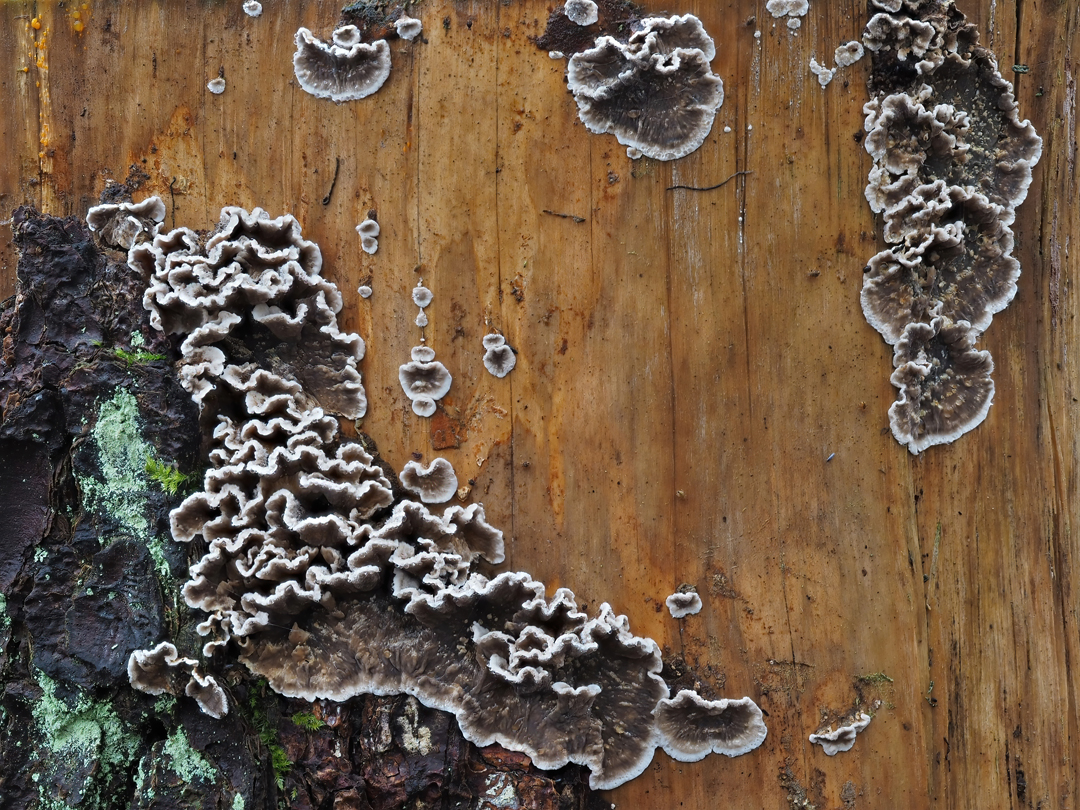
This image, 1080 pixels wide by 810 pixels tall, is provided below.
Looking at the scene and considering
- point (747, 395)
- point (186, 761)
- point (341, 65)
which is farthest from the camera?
point (341, 65)

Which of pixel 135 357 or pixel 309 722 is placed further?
pixel 135 357

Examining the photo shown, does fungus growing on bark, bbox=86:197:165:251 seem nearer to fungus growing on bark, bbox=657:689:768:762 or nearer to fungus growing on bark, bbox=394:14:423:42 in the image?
fungus growing on bark, bbox=394:14:423:42

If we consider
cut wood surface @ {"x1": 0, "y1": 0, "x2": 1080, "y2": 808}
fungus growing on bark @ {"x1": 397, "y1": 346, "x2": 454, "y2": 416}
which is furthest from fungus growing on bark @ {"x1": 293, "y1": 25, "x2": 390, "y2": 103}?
fungus growing on bark @ {"x1": 397, "y1": 346, "x2": 454, "y2": 416}

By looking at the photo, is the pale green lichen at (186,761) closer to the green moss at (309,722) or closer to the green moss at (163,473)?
the green moss at (309,722)

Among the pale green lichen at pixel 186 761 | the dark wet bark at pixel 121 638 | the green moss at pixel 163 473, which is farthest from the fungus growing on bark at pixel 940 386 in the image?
the pale green lichen at pixel 186 761

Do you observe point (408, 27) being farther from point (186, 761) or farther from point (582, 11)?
point (186, 761)

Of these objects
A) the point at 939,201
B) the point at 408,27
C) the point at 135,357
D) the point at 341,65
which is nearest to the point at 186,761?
the point at 135,357

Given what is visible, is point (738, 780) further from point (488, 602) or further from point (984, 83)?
point (984, 83)
